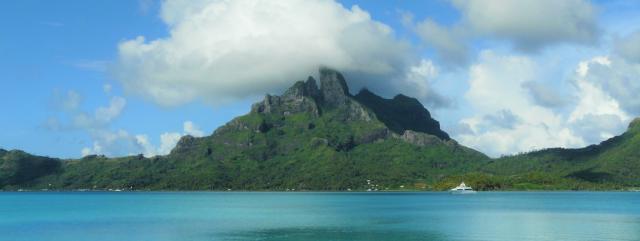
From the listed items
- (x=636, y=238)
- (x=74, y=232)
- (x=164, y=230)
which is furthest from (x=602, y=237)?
(x=74, y=232)

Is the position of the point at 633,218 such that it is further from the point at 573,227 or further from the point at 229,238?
the point at 229,238

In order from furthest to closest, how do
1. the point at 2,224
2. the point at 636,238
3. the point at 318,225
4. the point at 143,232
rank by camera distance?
1. the point at 2,224
2. the point at 318,225
3. the point at 143,232
4. the point at 636,238

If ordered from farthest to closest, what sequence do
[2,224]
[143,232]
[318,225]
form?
[2,224], [318,225], [143,232]

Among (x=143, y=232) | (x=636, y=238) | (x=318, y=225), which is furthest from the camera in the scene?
(x=318, y=225)

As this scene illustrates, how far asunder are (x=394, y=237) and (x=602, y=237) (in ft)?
84.0

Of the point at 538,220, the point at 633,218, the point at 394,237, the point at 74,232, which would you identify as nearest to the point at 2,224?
the point at 74,232

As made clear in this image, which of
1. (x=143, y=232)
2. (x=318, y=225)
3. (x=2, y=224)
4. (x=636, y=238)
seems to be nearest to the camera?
(x=636, y=238)

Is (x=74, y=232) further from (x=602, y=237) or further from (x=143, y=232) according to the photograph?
(x=602, y=237)

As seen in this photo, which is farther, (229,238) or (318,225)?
(318,225)

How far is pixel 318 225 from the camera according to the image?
327ft

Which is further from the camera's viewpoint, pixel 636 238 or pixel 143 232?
pixel 143 232

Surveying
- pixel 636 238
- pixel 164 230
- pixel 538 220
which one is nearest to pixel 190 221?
pixel 164 230

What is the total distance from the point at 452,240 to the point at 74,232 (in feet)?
174

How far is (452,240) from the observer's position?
75812 mm
